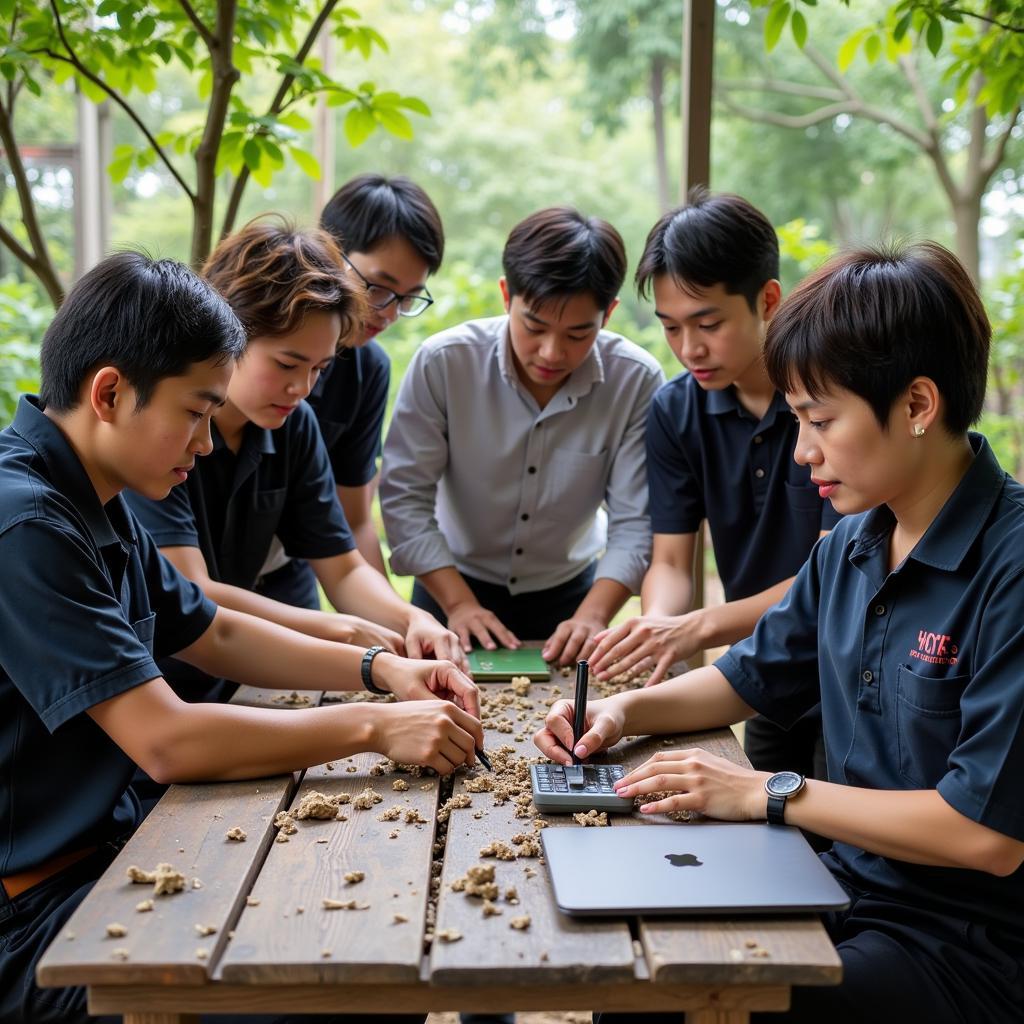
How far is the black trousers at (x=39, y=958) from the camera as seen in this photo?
1387mm

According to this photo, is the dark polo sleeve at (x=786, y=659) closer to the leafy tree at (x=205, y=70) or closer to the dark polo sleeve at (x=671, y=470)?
the dark polo sleeve at (x=671, y=470)

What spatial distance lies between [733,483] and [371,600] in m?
0.84

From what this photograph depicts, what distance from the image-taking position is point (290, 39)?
2756 mm

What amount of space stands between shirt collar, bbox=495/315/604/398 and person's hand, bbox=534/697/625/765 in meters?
1.11

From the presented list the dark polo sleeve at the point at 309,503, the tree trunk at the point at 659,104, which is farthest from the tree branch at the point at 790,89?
the dark polo sleeve at the point at 309,503

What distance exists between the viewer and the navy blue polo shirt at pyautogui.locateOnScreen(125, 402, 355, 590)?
211cm

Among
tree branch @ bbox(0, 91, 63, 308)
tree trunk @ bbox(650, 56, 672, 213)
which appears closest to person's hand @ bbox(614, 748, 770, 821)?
tree branch @ bbox(0, 91, 63, 308)

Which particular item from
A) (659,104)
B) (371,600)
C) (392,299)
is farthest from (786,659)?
(659,104)

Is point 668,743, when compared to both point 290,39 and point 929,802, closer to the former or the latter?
point 929,802

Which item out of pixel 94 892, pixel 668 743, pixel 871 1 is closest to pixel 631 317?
pixel 871 1

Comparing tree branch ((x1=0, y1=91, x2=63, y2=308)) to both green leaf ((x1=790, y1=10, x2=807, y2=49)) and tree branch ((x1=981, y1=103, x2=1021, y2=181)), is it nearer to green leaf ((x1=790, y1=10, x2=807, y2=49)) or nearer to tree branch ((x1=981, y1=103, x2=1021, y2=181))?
green leaf ((x1=790, y1=10, x2=807, y2=49))

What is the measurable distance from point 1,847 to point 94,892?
295 mm

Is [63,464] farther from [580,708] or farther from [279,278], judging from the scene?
[580,708]

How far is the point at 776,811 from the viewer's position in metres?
1.44
